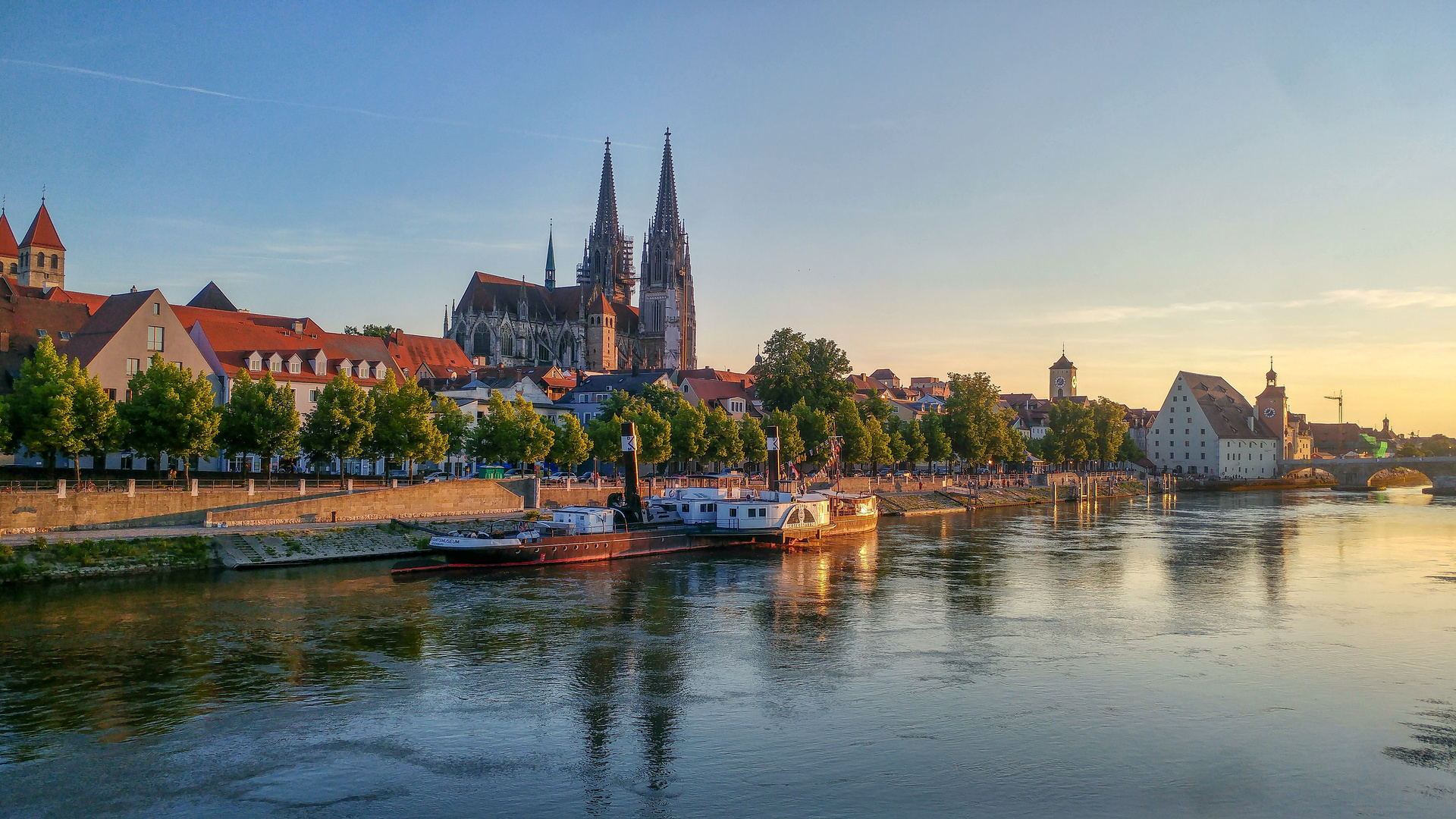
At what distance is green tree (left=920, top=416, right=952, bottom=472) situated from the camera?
114438 millimetres

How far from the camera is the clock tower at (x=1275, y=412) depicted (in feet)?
590

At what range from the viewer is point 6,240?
13950cm

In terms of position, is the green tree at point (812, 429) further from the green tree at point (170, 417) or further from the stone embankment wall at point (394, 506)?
the green tree at point (170, 417)

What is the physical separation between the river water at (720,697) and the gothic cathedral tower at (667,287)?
475 ft

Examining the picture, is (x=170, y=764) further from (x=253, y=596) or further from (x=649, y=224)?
(x=649, y=224)

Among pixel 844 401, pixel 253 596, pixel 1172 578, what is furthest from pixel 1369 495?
pixel 253 596

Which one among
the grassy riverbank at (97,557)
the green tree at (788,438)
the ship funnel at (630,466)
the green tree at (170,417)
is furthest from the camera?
the green tree at (788,438)

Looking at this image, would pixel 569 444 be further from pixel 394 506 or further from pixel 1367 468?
pixel 1367 468

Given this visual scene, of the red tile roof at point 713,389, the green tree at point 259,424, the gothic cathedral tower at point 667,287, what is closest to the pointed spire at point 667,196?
the gothic cathedral tower at point 667,287

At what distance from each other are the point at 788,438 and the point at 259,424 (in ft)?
160

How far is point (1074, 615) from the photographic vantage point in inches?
1583

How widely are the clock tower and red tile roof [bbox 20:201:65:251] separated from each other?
185714mm

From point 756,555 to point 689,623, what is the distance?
23.5 metres

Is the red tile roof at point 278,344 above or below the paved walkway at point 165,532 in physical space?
above
